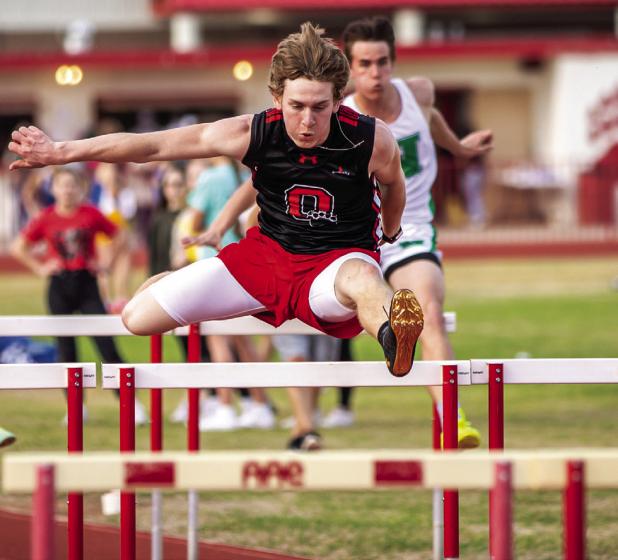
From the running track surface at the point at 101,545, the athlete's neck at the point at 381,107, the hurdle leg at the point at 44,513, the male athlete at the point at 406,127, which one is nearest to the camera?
the hurdle leg at the point at 44,513

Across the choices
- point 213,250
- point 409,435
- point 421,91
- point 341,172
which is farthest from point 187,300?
point 213,250

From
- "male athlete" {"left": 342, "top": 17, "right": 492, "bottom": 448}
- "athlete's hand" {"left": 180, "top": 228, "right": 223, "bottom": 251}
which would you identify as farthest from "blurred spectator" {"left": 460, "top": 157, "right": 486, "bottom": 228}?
"athlete's hand" {"left": 180, "top": 228, "right": 223, "bottom": 251}

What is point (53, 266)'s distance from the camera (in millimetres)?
10414

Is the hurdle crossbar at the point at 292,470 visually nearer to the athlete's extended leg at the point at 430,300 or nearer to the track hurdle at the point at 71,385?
the track hurdle at the point at 71,385

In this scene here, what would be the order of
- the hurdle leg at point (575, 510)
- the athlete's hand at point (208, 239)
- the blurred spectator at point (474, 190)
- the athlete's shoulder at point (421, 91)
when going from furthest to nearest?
the blurred spectator at point (474, 190)
the athlete's shoulder at point (421, 91)
the athlete's hand at point (208, 239)
the hurdle leg at point (575, 510)

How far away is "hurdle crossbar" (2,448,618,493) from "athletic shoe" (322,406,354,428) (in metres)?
6.88

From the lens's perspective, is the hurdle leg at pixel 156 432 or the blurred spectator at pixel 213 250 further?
the blurred spectator at pixel 213 250

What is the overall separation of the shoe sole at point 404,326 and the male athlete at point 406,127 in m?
1.75

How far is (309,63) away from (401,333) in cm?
110

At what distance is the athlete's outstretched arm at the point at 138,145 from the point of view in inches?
211

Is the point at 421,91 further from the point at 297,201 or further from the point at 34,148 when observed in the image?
the point at 34,148

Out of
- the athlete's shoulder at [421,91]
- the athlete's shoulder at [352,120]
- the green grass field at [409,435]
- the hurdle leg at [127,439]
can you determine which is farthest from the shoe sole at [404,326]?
the athlete's shoulder at [421,91]

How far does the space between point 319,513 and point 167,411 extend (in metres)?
4.05

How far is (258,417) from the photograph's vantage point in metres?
10.3
